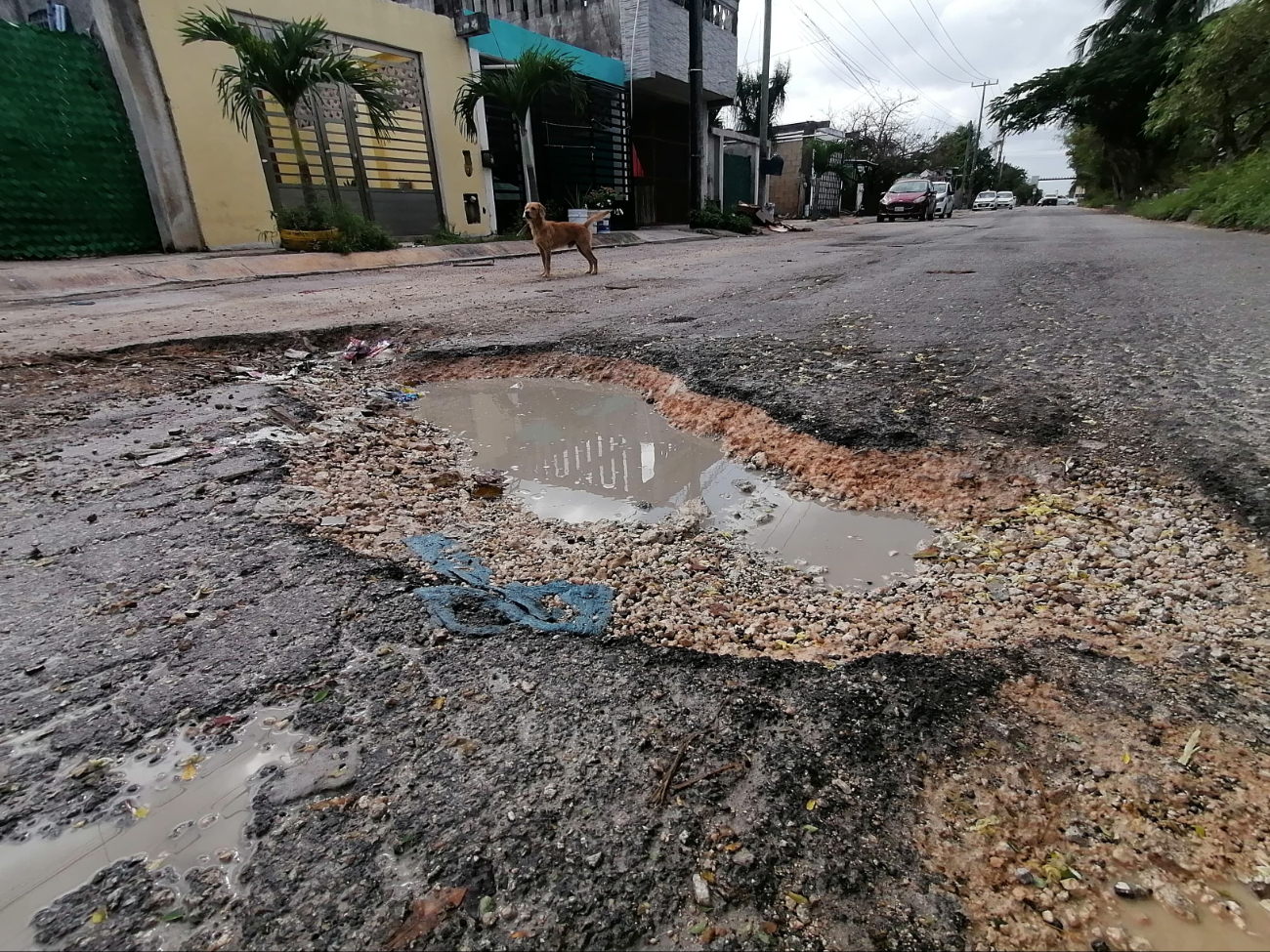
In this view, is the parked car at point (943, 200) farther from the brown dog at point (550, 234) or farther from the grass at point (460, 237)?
the brown dog at point (550, 234)

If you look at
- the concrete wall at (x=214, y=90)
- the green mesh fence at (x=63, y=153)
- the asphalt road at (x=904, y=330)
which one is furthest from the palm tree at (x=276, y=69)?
the asphalt road at (x=904, y=330)

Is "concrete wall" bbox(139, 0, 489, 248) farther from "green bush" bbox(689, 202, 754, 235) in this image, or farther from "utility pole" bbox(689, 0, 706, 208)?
"green bush" bbox(689, 202, 754, 235)

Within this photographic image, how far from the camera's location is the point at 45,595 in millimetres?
1579

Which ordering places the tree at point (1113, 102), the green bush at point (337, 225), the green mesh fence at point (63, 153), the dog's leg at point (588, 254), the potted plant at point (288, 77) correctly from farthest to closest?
the tree at point (1113, 102)
the green bush at point (337, 225)
the potted plant at point (288, 77)
the dog's leg at point (588, 254)
the green mesh fence at point (63, 153)

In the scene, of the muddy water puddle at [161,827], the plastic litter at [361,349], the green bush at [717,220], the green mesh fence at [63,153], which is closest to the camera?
the muddy water puddle at [161,827]

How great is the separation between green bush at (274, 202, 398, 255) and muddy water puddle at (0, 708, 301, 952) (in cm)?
930

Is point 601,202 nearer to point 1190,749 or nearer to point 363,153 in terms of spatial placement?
point 363,153

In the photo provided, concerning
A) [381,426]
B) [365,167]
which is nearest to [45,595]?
[381,426]

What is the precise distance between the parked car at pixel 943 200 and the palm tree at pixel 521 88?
1747 centimetres

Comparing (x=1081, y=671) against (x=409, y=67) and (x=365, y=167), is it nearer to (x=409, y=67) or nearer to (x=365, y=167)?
(x=365, y=167)

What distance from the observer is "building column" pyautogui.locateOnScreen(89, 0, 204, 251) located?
26.2 ft

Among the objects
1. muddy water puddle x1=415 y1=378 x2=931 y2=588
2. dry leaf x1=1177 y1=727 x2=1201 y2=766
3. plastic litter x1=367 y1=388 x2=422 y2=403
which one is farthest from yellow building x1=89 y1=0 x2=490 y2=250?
dry leaf x1=1177 y1=727 x2=1201 y2=766

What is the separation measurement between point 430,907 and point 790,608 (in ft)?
3.71

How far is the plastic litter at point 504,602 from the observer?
1530 mm
